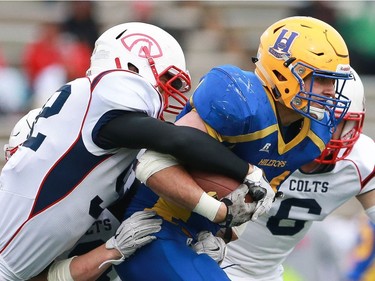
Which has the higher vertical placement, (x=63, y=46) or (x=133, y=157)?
(x=133, y=157)

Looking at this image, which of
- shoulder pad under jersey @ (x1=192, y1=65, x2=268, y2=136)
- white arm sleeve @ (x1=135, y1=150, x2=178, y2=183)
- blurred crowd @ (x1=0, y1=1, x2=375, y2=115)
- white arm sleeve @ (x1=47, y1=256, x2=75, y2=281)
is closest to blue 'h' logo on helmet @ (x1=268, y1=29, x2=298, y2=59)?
shoulder pad under jersey @ (x1=192, y1=65, x2=268, y2=136)

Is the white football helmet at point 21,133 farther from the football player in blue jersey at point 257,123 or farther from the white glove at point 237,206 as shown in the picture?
the white glove at point 237,206

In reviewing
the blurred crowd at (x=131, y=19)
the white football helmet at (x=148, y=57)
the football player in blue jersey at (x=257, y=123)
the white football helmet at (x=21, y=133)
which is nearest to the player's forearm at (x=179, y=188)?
the football player in blue jersey at (x=257, y=123)

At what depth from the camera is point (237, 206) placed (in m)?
3.80

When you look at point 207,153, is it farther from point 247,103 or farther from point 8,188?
point 8,188

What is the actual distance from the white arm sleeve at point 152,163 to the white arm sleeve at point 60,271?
54 cm

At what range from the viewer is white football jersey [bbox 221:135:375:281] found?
501 centimetres

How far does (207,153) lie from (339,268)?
451 cm

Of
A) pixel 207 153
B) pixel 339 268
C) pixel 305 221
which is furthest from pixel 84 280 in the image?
pixel 339 268

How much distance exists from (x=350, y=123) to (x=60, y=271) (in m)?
1.59

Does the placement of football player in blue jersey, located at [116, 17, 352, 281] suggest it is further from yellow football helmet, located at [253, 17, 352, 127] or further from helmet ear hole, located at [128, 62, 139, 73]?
helmet ear hole, located at [128, 62, 139, 73]

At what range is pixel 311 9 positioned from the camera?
9.62 meters

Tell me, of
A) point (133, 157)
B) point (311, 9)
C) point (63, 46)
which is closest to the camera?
point (133, 157)

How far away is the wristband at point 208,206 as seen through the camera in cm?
377
